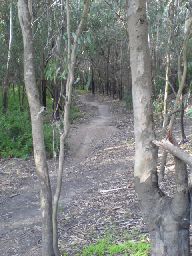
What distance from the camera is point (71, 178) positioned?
38.2 ft

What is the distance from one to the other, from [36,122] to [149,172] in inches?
65.5

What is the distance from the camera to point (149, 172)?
490 centimetres

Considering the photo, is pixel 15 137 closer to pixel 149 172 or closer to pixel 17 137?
pixel 17 137

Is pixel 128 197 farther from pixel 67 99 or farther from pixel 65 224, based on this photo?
pixel 67 99

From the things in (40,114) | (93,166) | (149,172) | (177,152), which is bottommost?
(93,166)

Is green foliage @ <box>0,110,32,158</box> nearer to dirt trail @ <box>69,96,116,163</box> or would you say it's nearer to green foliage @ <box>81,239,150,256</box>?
dirt trail @ <box>69,96,116,163</box>

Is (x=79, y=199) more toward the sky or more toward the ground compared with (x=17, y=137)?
more toward the ground

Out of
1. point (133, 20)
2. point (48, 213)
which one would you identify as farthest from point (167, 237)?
point (133, 20)

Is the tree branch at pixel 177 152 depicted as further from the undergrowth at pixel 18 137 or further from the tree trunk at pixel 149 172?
the undergrowth at pixel 18 137

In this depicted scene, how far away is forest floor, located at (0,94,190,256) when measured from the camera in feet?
23.3

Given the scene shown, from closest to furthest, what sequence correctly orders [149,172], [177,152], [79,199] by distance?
1. [177,152]
2. [149,172]
3. [79,199]

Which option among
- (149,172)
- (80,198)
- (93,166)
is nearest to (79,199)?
(80,198)

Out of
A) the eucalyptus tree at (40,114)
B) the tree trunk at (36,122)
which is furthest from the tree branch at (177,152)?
the tree trunk at (36,122)

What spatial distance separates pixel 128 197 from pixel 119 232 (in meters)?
1.95
